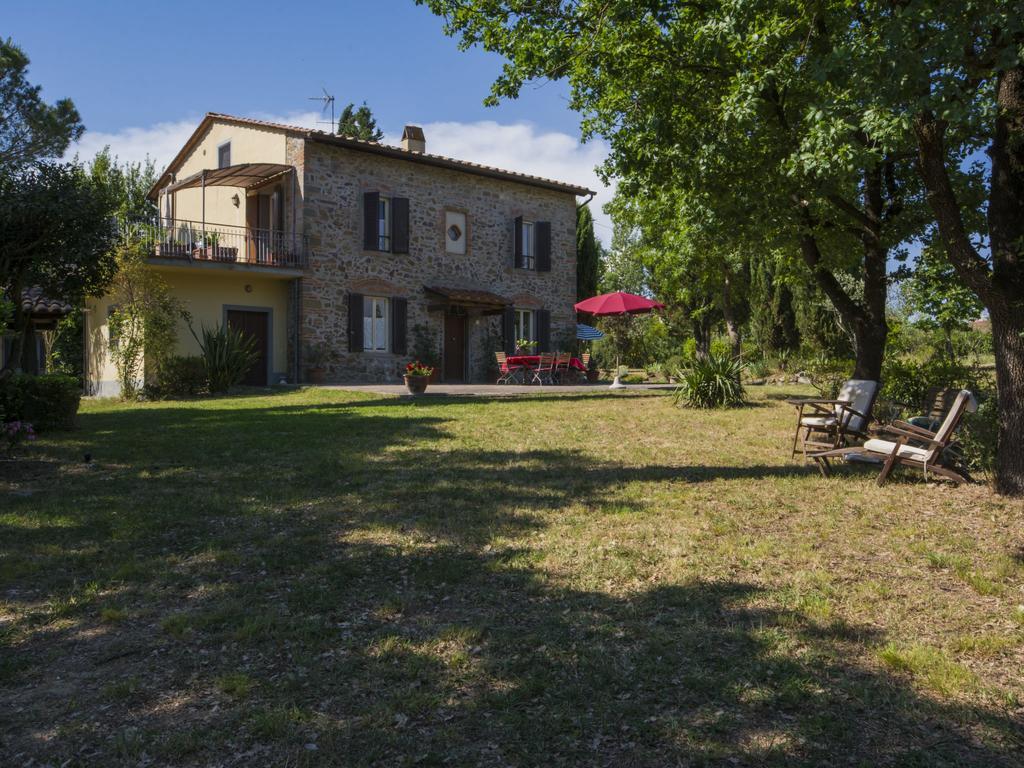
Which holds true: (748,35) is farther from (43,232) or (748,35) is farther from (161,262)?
(161,262)

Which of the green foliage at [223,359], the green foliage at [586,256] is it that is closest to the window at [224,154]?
the green foliage at [223,359]

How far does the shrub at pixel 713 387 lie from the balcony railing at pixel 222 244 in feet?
32.3

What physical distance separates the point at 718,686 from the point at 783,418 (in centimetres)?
824

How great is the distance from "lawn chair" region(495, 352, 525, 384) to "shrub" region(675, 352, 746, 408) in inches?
303

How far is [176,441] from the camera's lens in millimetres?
8094

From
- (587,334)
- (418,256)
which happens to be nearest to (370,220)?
(418,256)

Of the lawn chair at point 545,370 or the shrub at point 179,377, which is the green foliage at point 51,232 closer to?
the shrub at point 179,377

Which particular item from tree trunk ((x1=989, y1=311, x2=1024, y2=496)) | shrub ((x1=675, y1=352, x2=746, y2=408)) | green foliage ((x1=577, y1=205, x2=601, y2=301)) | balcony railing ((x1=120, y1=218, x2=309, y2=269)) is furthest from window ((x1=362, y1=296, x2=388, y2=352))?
tree trunk ((x1=989, y1=311, x2=1024, y2=496))

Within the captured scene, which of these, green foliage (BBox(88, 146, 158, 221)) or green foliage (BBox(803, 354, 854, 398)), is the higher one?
green foliage (BBox(88, 146, 158, 221))

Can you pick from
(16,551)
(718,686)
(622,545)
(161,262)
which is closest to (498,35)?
(622,545)

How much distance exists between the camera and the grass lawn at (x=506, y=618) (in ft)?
7.38

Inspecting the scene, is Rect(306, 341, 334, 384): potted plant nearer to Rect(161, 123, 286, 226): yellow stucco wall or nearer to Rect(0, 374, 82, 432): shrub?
Rect(161, 123, 286, 226): yellow stucco wall

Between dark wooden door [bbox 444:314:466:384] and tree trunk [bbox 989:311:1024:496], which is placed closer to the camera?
tree trunk [bbox 989:311:1024:496]

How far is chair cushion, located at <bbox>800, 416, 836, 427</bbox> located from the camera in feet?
23.3
